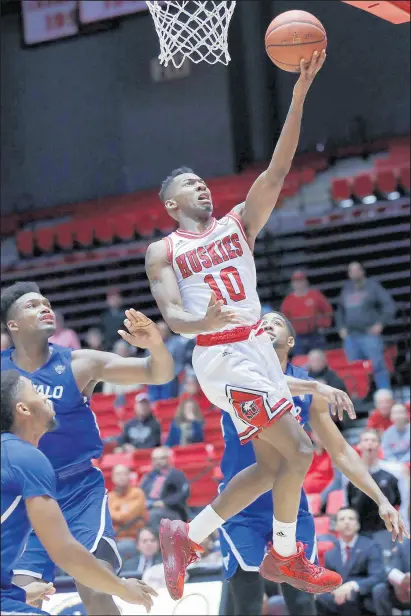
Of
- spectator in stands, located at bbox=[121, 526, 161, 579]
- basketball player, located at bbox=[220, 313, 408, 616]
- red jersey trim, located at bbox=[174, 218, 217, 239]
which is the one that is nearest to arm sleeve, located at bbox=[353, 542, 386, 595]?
spectator in stands, located at bbox=[121, 526, 161, 579]

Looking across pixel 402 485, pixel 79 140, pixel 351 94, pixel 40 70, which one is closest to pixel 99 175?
pixel 79 140

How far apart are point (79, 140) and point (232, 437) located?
14.1 meters

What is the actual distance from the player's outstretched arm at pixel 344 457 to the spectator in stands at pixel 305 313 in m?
7.19

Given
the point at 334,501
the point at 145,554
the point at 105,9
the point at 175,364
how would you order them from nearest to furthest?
the point at 145,554 < the point at 334,501 < the point at 175,364 < the point at 105,9

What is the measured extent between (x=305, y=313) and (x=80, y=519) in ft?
28.3

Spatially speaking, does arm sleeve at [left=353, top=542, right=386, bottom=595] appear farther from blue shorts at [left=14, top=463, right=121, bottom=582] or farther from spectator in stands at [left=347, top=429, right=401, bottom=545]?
blue shorts at [left=14, top=463, right=121, bottom=582]

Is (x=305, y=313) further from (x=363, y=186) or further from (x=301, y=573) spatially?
(x=301, y=573)

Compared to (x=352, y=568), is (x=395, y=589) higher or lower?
lower

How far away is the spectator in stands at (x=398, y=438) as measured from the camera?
11.4 metres

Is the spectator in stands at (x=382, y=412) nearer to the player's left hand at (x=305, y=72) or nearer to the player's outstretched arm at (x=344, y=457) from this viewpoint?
the player's outstretched arm at (x=344, y=457)

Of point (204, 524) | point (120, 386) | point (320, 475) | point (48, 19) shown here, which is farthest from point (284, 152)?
point (48, 19)

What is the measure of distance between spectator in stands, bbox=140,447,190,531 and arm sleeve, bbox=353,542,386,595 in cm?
201

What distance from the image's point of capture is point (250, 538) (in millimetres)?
7113

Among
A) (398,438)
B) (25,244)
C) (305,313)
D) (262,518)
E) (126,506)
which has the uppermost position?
(262,518)
